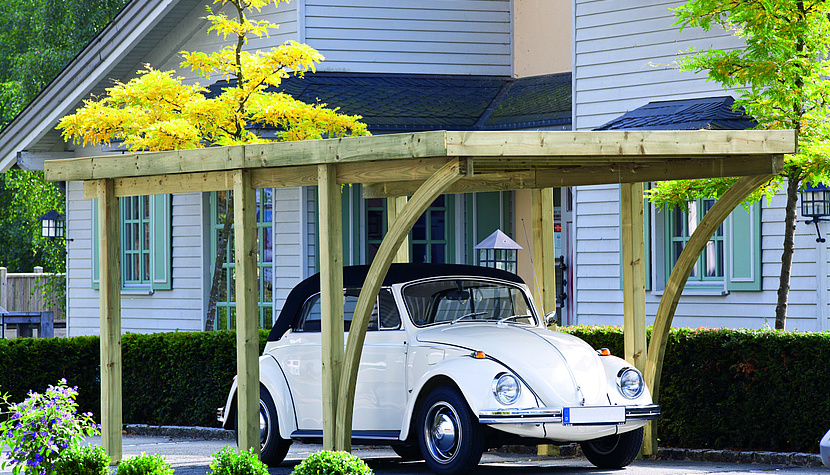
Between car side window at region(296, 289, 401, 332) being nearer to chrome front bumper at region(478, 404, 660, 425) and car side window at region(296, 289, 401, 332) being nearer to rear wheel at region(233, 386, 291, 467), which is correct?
rear wheel at region(233, 386, 291, 467)

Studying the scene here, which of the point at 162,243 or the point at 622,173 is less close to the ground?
the point at 622,173

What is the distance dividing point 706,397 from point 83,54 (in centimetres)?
1216

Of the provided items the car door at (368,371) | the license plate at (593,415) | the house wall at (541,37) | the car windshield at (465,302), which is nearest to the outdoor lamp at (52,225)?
the house wall at (541,37)

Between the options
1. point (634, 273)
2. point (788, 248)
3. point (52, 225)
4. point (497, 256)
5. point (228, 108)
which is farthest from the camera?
point (52, 225)

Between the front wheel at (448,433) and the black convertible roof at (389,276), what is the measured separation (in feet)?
4.38

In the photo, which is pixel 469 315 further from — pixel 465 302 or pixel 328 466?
pixel 328 466

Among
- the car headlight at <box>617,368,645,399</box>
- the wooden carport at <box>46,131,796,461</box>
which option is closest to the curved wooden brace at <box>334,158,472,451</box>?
the wooden carport at <box>46,131,796,461</box>

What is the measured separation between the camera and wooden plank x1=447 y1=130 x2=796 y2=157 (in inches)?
295

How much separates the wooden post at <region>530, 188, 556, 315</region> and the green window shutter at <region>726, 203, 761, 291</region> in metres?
3.41

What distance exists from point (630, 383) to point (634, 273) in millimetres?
1602

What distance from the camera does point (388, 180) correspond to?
8352 millimetres

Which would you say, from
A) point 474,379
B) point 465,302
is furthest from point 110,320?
point 474,379

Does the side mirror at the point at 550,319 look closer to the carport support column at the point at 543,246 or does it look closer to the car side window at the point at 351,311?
the carport support column at the point at 543,246

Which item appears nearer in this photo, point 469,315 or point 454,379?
point 454,379
